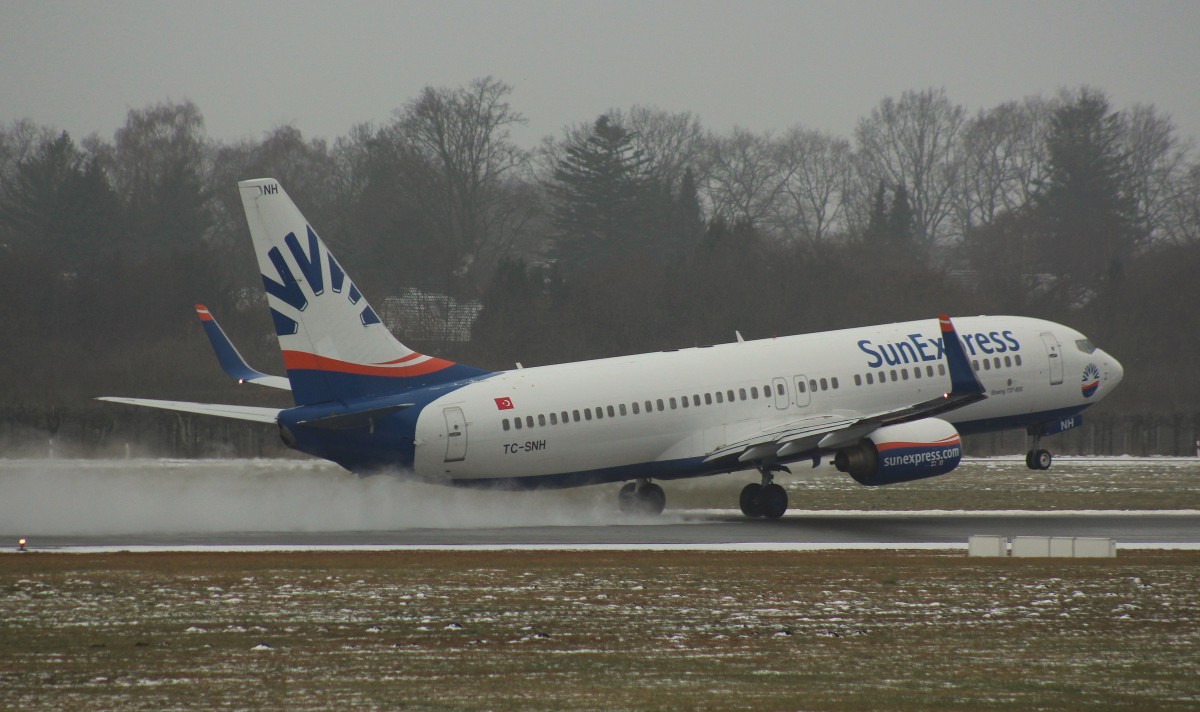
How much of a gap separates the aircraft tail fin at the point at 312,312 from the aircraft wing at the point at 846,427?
8571 millimetres

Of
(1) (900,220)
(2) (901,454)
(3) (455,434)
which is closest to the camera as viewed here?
(3) (455,434)

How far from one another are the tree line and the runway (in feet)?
99.1

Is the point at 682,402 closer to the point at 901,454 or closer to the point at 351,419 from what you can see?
the point at 901,454

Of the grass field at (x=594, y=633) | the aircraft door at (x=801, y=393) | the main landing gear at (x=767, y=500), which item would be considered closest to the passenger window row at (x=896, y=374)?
the aircraft door at (x=801, y=393)

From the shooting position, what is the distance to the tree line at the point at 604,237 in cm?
6919

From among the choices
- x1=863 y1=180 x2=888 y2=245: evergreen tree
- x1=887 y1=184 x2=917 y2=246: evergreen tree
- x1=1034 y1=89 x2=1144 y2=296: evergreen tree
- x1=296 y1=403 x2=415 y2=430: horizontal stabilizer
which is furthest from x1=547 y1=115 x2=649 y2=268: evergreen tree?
x1=296 y1=403 x2=415 y2=430: horizontal stabilizer

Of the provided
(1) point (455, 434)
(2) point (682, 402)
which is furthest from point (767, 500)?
(1) point (455, 434)

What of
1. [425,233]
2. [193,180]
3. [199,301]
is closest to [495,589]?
[199,301]

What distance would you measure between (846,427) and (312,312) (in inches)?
479

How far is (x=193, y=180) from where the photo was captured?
93500 millimetres

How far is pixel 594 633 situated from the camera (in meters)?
18.0

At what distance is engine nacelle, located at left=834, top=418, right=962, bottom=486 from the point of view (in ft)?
108

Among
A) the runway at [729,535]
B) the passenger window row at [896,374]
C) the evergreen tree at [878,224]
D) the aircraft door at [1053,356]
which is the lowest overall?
the runway at [729,535]

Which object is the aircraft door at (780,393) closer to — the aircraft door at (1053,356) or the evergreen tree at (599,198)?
the aircraft door at (1053,356)
